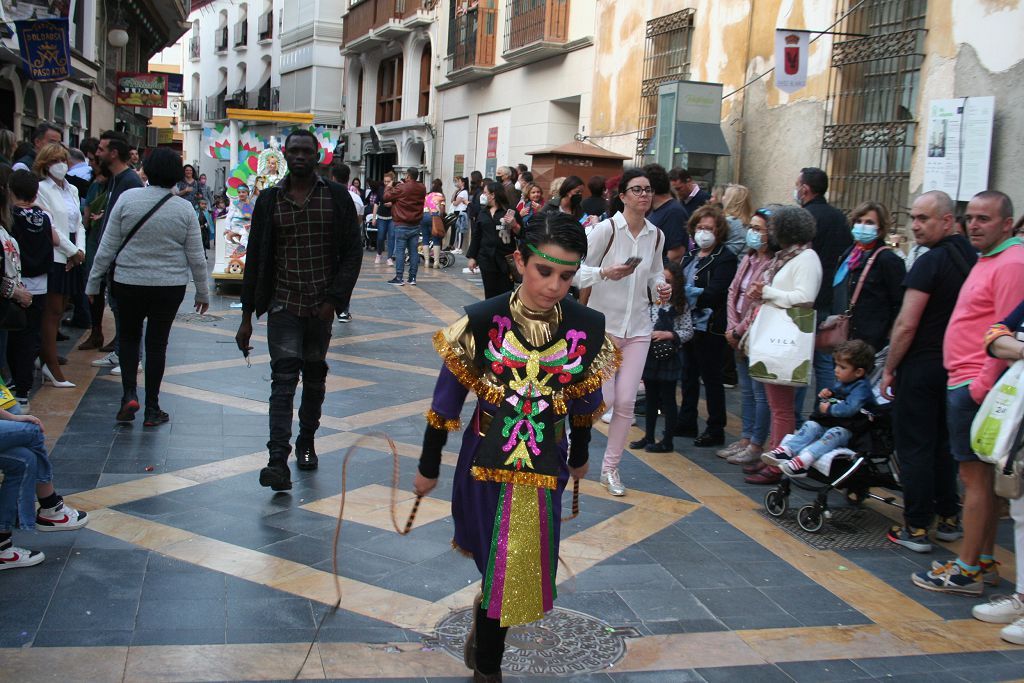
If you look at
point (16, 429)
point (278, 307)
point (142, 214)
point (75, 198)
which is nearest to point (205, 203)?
point (75, 198)

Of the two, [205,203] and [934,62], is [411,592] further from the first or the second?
[205,203]

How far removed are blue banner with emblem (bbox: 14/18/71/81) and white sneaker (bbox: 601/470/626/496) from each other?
38.7 ft

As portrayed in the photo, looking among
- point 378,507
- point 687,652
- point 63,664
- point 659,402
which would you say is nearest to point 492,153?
point 659,402

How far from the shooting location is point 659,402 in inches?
279

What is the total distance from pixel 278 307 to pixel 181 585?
1.92 meters

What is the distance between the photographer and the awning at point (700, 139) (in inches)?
503

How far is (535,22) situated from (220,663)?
61.8 feet

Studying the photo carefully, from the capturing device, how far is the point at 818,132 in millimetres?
11461

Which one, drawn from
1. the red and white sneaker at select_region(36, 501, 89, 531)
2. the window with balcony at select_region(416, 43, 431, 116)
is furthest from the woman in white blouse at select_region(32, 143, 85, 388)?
the window with balcony at select_region(416, 43, 431, 116)

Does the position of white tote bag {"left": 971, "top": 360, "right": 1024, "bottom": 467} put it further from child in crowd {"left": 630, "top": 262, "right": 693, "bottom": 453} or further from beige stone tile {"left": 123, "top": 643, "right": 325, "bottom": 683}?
beige stone tile {"left": 123, "top": 643, "right": 325, "bottom": 683}

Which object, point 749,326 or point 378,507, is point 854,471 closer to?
point 749,326

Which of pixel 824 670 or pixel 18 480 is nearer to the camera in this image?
pixel 824 670

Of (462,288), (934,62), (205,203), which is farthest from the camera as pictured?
(205,203)

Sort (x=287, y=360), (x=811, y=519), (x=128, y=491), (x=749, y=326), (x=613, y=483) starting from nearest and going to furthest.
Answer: (x=128, y=491) < (x=811, y=519) < (x=287, y=360) < (x=613, y=483) < (x=749, y=326)
